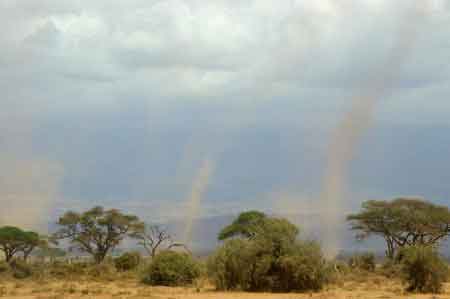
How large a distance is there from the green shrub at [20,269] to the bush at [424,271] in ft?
119

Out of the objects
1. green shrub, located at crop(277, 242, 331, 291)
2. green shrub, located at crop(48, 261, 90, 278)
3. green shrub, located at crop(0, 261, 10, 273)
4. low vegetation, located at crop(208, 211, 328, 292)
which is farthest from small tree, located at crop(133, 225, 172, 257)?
green shrub, located at crop(277, 242, 331, 291)

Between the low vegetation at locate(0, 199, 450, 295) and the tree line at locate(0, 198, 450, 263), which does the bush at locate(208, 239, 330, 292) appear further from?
the tree line at locate(0, 198, 450, 263)

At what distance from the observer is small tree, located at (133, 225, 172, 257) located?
86.2 metres

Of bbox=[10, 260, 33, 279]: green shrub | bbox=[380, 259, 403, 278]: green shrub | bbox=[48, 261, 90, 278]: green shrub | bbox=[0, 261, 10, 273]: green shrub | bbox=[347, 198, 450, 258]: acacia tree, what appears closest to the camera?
bbox=[380, 259, 403, 278]: green shrub

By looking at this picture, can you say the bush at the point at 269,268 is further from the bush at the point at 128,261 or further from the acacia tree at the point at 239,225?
the acacia tree at the point at 239,225

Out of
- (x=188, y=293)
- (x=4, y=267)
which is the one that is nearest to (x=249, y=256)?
(x=188, y=293)

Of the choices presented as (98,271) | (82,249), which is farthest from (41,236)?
(98,271)

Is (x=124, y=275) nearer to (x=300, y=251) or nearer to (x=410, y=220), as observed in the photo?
(x=300, y=251)

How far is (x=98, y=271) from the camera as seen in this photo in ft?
202

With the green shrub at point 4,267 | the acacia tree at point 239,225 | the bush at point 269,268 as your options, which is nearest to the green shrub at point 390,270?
the bush at point 269,268

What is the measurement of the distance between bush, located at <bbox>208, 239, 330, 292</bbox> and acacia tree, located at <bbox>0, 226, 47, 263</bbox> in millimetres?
48592

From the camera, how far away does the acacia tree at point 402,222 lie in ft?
265

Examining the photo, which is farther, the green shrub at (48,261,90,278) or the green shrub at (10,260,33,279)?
the green shrub at (10,260,33,279)

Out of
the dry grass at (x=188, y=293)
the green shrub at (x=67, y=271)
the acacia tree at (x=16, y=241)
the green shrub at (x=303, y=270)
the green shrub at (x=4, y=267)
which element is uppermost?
the acacia tree at (x=16, y=241)
